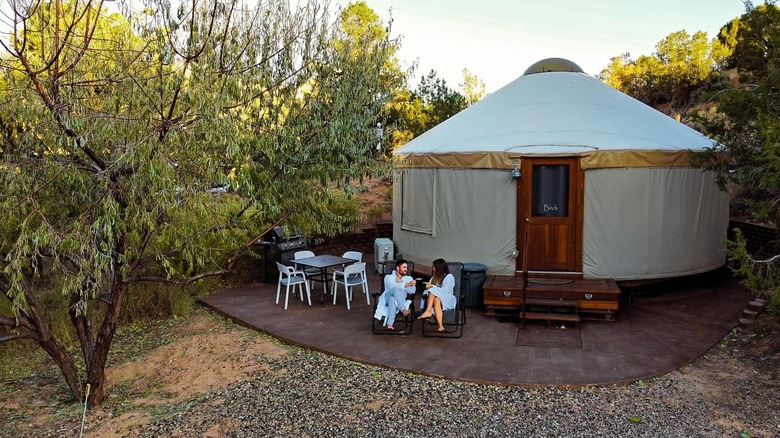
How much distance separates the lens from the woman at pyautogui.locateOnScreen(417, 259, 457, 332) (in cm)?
Result: 535

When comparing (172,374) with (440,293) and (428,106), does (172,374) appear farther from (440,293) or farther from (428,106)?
(428,106)

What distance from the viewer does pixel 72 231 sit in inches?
125

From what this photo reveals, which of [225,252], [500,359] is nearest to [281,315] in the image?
[225,252]

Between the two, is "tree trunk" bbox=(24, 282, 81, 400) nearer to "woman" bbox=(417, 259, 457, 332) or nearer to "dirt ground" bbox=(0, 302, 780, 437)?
"dirt ground" bbox=(0, 302, 780, 437)

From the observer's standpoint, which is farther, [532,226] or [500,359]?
[532,226]

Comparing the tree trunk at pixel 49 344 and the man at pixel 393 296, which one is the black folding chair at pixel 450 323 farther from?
the tree trunk at pixel 49 344

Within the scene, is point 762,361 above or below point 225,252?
below

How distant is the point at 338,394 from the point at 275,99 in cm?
233

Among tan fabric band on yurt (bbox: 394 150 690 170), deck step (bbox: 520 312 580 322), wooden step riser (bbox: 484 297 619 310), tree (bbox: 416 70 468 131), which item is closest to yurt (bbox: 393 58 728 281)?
tan fabric band on yurt (bbox: 394 150 690 170)

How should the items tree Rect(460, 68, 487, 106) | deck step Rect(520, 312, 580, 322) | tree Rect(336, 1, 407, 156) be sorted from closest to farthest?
tree Rect(336, 1, 407, 156), deck step Rect(520, 312, 580, 322), tree Rect(460, 68, 487, 106)

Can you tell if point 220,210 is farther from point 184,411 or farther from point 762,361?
point 762,361

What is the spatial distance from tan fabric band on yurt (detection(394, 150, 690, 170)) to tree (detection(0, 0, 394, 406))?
2.22m

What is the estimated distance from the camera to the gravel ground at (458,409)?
357 cm

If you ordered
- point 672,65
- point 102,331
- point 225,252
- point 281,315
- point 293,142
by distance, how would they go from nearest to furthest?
point 293,142 → point 102,331 → point 281,315 → point 225,252 → point 672,65
